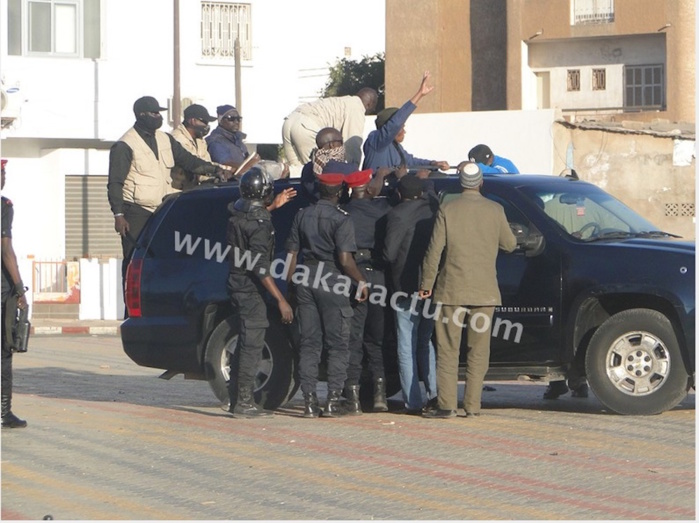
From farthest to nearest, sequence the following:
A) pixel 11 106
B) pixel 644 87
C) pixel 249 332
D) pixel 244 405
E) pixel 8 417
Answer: pixel 644 87, pixel 11 106, pixel 244 405, pixel 249 332, pixel 8 417

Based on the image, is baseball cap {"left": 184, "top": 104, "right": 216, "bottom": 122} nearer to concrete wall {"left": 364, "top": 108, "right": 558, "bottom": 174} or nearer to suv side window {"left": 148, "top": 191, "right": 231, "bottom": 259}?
suv side window {"left": 148, "top": 191, "right": 231, "bottom": 259}

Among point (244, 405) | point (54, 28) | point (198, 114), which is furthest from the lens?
point (54, 28)

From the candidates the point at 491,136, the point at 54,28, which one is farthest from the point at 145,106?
the point at 491,136

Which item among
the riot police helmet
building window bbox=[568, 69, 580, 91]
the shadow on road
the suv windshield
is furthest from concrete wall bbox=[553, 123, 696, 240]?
the riot police helmet

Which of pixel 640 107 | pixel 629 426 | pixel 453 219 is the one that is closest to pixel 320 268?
pixel 453 219

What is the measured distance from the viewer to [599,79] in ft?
169

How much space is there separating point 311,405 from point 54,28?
2227 cm

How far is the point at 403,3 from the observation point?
180 ft

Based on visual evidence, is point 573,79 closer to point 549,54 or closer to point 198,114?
point 549,54

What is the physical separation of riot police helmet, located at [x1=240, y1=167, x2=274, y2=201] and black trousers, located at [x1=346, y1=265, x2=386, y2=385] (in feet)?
3.33

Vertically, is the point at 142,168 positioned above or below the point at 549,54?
below

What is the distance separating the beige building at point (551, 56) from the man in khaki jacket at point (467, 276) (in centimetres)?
3536

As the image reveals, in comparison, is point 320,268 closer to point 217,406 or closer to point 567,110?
point 217,406

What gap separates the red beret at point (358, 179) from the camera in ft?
36.8
